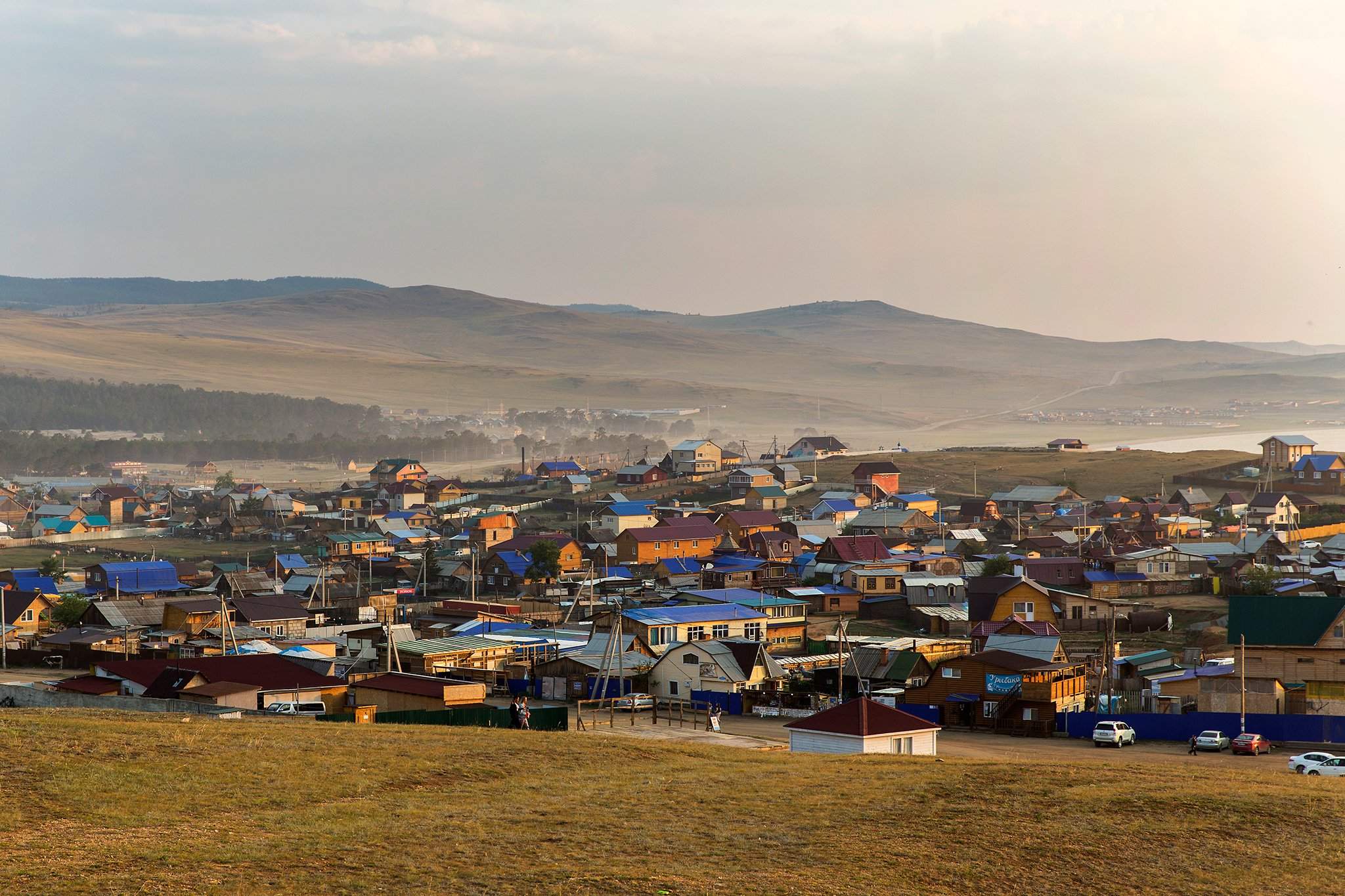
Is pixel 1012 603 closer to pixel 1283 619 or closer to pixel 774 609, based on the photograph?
pixel 774 609

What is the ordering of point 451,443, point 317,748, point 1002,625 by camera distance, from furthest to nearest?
point 451,443 → point 1002,625 → point 317,748

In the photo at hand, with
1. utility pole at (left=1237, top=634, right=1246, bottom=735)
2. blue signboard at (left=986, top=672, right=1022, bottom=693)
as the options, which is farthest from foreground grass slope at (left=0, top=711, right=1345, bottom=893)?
blue signboard at (left=986, top=672, right=1022, bottom=693)

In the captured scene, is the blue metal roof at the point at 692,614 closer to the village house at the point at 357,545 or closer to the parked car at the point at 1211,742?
the parked car at the point at 1211,742

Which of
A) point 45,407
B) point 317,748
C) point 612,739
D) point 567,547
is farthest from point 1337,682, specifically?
point 45,407

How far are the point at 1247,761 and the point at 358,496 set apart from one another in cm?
6312

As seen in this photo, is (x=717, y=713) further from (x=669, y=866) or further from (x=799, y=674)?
(x=669, y=866)

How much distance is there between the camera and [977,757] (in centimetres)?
2134

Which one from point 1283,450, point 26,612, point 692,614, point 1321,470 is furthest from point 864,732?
point 1283,450

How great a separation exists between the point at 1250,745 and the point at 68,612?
29166 mm

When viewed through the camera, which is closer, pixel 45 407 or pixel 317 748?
pixel 317 748

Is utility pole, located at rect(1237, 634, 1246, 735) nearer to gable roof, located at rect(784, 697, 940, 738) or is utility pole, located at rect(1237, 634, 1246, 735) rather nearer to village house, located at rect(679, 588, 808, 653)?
gable roof, located at rect(784, 697, 940, 738)

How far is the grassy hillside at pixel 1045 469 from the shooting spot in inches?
3017

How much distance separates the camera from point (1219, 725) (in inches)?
944

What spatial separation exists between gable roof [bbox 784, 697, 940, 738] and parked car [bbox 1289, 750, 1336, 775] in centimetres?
471
